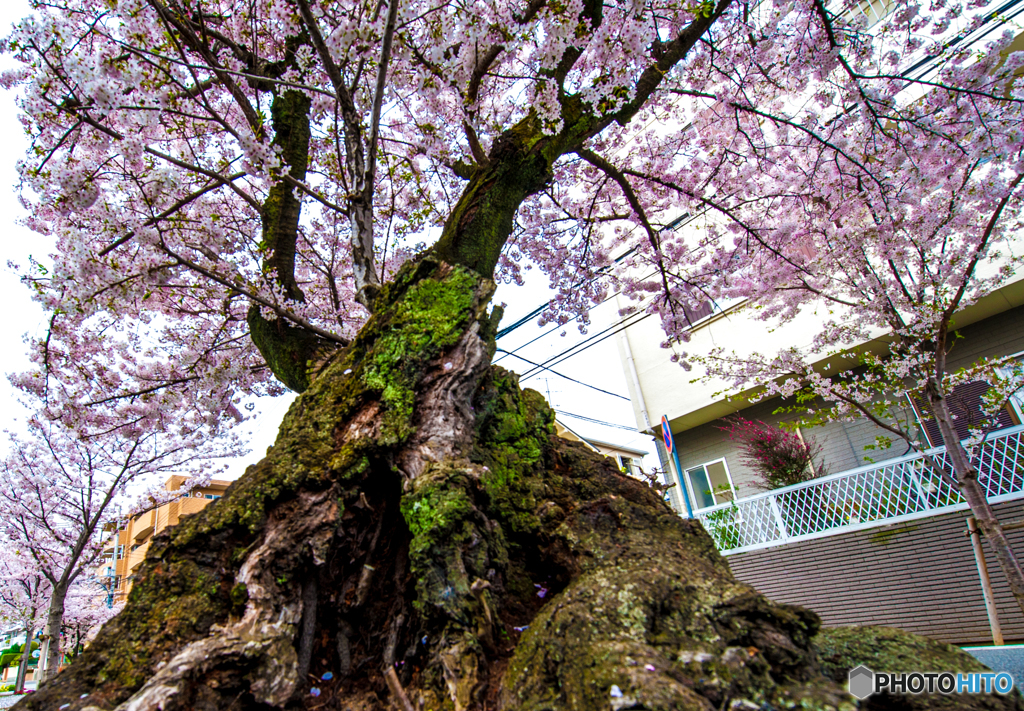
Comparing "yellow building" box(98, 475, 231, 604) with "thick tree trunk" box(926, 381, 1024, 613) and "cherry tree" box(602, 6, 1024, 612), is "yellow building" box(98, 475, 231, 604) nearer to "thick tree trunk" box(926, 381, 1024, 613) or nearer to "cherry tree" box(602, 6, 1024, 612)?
"cherry tree" box(602, 6, 1024, 612)

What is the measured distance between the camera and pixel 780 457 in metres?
7.40

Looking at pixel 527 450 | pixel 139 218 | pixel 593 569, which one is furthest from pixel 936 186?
pixel 139 218

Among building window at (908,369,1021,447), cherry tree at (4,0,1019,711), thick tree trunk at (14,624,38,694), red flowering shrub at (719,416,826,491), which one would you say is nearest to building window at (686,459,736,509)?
red flowering shrub at (719,416,826,491)

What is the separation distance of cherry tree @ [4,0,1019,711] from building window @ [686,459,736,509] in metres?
5.46

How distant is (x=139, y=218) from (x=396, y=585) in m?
2.78

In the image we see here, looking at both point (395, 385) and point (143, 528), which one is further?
point (143, 528)

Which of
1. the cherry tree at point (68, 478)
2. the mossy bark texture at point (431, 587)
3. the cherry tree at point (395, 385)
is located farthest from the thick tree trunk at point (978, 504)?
the cherry tree at point (68, 478)

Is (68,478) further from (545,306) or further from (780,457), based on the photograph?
(780,457)

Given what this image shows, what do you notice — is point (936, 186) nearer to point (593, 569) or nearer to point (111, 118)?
point (593, 569)

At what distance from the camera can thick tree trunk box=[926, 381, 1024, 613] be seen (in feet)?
13.7

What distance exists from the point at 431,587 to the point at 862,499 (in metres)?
7.00

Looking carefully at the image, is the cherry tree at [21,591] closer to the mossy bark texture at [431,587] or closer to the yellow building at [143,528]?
the yellow building at [143,528]

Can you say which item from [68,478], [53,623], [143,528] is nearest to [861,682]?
[53,623]

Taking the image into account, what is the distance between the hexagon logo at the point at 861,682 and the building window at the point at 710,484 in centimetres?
795
